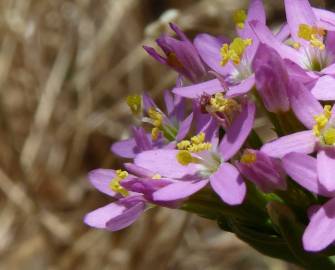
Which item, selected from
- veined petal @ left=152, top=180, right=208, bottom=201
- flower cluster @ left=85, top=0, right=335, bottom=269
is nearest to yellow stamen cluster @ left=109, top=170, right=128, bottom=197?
flower cluster @ left=85, top=0, right=335, bottom=269

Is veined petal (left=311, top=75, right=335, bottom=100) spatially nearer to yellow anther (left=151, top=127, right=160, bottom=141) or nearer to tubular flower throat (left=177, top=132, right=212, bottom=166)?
tubular flower throat (left=177, top=132, right=212, bottom=166)

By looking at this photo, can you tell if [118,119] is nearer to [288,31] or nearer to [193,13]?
[193,13]

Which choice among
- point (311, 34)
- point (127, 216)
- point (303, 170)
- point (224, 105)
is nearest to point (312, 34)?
point (311, 34)

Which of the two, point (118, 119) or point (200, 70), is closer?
point (200, 70)

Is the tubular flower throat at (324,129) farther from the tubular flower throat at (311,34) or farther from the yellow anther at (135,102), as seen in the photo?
the yellow anther at (135,102)

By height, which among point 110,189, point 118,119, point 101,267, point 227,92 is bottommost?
point 101,267

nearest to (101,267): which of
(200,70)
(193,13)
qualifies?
(193,13)
